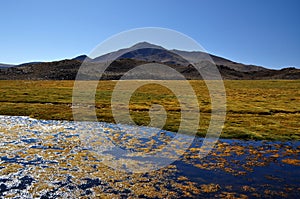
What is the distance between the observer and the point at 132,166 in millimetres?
19234

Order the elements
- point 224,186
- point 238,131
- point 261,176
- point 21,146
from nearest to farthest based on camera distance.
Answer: point 224,186 → point 261,176 → point 21,146 → point 238,131

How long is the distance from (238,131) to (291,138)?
5.58 m

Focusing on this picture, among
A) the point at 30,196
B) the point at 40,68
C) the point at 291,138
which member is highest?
the point at 40,68

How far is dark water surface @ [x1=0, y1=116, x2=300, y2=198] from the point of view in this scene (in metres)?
15.1

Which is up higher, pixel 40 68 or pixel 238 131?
pixel 40 68

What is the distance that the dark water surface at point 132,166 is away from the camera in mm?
15102

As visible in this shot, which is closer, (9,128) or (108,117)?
(9,128)

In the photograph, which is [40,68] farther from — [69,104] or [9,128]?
[9,128]

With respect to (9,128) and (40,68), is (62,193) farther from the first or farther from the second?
(40,68)

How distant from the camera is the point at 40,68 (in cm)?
19962

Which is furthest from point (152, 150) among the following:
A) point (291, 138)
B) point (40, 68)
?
point (40, 68)

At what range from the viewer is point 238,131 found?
31.2 m

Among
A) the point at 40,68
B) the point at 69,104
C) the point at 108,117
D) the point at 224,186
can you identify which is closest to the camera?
the point at 224,186

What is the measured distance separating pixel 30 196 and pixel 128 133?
16435 millimetres
